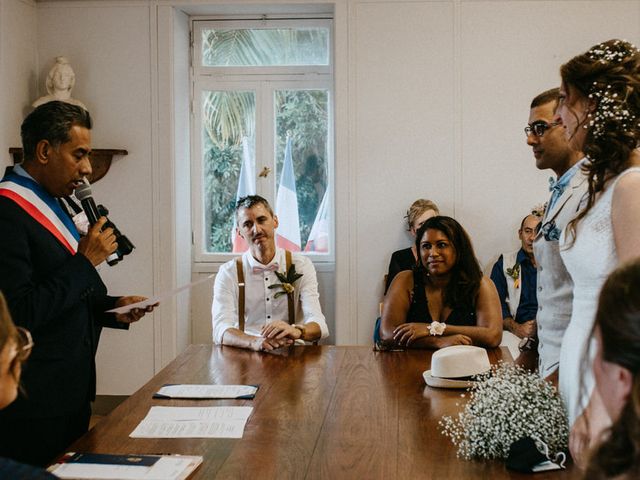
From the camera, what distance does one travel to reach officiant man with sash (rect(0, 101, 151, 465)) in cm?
225

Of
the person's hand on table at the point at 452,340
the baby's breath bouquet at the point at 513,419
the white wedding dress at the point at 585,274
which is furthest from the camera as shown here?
the person's hand on table at the point at 452,340

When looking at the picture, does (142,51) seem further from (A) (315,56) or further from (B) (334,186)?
(B) (334,186)

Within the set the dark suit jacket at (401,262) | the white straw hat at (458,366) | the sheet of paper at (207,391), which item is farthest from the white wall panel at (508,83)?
the sheet of paper at (207,391)

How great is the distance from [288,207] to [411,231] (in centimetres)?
98

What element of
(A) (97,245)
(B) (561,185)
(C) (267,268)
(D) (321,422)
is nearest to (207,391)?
(D) (321,422)

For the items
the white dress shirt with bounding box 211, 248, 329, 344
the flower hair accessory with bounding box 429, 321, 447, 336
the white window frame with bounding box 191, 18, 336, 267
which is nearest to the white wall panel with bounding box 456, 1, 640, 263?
the white window frame with bounding box 191, 18, 336, 267

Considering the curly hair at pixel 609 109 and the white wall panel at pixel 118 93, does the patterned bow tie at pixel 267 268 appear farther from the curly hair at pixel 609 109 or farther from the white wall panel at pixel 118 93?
the curly hair at pixel 609 109

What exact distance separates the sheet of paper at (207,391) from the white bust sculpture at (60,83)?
116 inches

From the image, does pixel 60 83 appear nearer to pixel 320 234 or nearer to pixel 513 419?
pixel 320 234

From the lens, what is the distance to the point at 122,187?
17.6 ft

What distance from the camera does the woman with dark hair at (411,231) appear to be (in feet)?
16.5

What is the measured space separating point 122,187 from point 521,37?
2737 mm

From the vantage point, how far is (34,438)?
233 cm

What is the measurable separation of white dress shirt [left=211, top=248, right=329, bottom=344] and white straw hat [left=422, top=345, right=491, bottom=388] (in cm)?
126
